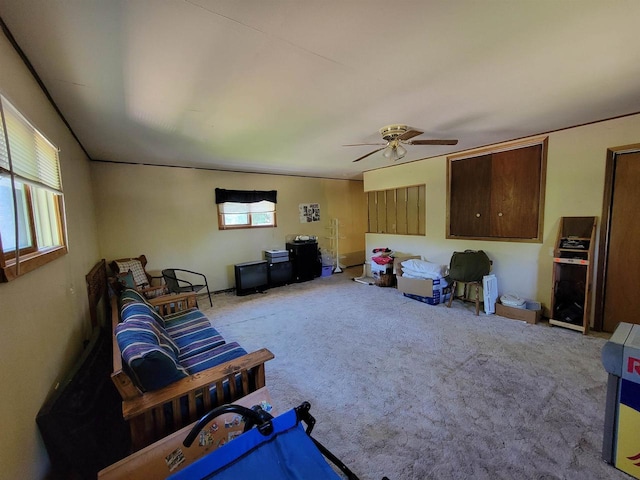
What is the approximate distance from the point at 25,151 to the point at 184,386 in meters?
1.57

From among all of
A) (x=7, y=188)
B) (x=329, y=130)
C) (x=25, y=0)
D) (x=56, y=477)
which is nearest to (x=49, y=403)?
(x=56, y=477)

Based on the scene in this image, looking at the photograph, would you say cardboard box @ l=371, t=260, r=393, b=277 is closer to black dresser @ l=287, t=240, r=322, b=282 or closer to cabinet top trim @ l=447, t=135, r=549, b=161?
black dresser @ l=287, t=240, r=322, b=282

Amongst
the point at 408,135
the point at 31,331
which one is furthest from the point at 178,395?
the point at 408,135

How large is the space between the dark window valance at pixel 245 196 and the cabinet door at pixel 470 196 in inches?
135

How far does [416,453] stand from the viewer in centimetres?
154

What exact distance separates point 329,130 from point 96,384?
2.90 m

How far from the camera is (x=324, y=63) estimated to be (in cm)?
162

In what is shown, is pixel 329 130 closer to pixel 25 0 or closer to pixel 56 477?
pixel 25 0

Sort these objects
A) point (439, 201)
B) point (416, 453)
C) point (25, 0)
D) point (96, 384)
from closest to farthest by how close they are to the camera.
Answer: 1. point (25, 0)
2. point (416, 453)
3. point (96, 384)
4. point (439, 201)

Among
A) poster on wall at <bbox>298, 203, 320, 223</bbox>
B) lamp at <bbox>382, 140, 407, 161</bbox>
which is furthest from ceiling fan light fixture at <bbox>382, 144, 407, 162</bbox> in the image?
Result: poster on wall at <bbox>298, 203, 320, 223</bbox>

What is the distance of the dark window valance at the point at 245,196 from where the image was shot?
16.2ft

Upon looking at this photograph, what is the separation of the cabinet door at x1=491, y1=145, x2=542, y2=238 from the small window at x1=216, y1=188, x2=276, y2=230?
3990mm

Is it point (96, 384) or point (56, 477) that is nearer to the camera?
point (56, 477)

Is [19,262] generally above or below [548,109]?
below
